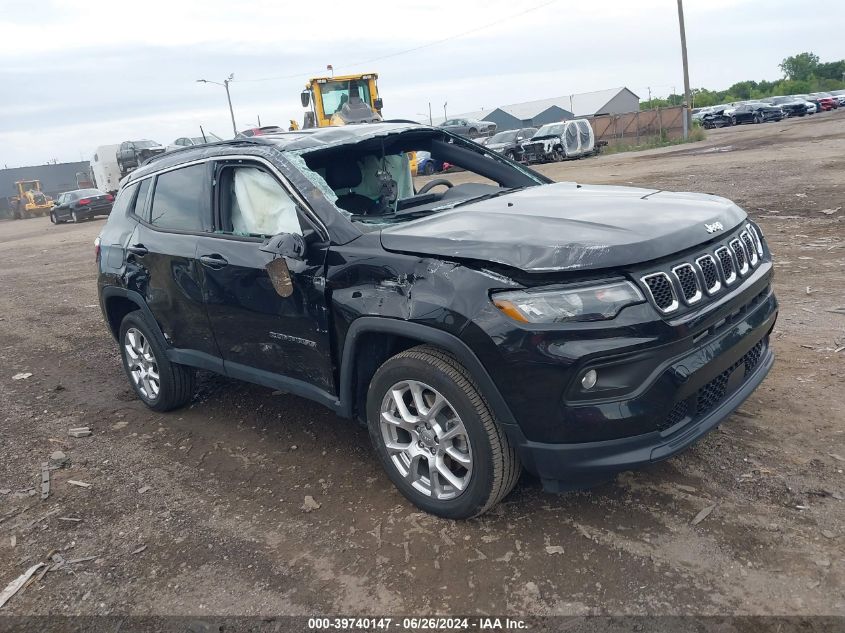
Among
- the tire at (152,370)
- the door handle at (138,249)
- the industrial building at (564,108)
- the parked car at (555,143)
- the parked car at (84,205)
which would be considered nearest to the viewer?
the door handle at (138,249)

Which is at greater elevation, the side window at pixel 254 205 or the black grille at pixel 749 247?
the side window at pixel 254 205

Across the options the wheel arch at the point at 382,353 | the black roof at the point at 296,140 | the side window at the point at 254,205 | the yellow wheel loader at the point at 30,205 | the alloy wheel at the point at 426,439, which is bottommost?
the alloy wheel at the point at 426,439

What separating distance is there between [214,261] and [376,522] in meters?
1.80

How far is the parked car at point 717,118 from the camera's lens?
4309 centimetres

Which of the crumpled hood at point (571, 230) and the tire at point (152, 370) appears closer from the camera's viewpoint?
the crumpled hood at point (571, 230)

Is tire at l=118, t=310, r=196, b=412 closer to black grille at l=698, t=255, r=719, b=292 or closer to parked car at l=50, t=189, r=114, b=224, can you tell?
black grille at l=698, t=255, r=719, b=292

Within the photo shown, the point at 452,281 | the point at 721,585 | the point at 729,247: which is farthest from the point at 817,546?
the point at 452,281

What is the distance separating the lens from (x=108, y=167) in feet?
110

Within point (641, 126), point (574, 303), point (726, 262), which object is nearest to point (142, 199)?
point (574, 303)

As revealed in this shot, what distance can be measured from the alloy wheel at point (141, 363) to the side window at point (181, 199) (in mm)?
892

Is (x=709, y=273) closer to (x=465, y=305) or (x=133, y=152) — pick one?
(x=465, y=305)

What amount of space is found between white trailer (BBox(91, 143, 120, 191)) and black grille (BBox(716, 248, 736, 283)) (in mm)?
34200

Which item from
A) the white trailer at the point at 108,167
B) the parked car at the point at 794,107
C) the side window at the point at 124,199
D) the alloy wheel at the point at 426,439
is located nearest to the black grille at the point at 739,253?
the alloy wheel at the point at 426,439

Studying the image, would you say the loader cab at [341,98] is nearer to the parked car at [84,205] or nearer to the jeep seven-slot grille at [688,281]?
the parked car at [84,205]
